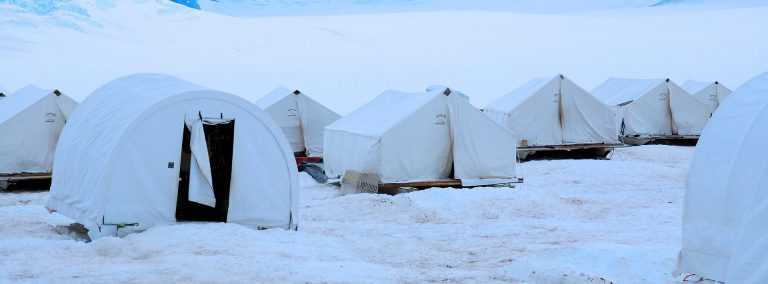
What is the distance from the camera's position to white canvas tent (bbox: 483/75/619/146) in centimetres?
2422

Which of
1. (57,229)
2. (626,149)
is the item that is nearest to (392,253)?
(57,229)

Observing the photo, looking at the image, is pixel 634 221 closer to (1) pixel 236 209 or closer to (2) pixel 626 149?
(1) pixel 236 209

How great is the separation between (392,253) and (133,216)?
3.14m

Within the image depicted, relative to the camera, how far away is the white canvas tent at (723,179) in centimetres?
749

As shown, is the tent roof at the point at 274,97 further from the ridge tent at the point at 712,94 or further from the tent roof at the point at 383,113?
the ridge tent at the point at 712,94

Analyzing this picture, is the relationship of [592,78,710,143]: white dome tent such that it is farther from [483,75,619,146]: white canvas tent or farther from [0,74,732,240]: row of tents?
[0,74,732,240]: row of tents

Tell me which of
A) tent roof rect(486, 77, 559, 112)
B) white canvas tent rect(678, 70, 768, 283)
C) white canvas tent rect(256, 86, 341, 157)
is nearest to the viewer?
white canvas tent rect(678, 70, 768, 283)

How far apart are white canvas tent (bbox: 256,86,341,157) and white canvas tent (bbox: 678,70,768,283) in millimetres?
16215

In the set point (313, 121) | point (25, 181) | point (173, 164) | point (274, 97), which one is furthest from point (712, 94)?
point (173, 164)

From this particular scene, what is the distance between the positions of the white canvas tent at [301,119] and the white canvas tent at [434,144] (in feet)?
19.5

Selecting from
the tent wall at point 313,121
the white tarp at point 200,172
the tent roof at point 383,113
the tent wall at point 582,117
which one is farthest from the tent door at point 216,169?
the tent wall at point 582,117

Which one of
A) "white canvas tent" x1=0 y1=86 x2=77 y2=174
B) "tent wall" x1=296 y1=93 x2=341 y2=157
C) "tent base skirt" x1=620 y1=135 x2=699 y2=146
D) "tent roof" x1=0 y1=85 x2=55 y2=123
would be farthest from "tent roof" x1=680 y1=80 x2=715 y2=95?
"tent roof" x1=0 y1=85 x2=55 y2=123

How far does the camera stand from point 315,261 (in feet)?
30.8

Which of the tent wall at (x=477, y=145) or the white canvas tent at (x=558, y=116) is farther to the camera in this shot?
the white canvas tent at (x=558, y=116)
